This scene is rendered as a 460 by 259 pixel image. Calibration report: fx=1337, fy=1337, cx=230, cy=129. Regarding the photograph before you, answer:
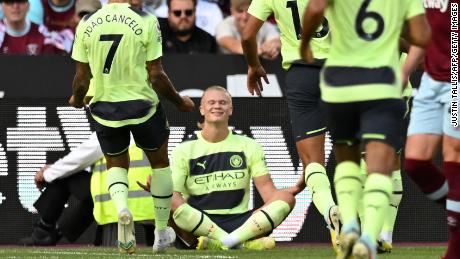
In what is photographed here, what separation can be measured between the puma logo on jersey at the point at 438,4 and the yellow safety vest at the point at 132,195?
3911 millimetres

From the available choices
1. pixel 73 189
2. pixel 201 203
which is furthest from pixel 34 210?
pixel 201 203

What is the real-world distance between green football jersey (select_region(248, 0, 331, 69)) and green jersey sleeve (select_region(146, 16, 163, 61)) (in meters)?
0.77

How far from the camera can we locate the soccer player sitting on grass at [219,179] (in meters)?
11.5

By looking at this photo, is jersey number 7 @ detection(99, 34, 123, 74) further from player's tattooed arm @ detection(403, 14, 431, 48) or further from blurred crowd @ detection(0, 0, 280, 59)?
blurred crowd @ detection(0, 0, 280, 59)

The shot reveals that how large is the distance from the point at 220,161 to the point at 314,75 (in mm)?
1870

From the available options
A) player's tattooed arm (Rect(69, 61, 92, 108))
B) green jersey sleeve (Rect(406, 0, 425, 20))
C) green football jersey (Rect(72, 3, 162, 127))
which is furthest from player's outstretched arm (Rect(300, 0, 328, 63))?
player's tattooed arm (Rect(69, 61, 92, 108))

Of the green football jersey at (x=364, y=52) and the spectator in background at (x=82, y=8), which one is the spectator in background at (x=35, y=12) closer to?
the spectator in background at (x=82, y=8)

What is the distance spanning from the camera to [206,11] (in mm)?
16141

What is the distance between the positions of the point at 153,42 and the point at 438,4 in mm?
2365

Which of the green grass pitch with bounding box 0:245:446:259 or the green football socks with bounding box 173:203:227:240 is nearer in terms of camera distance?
the green grass pitch with bounding box 0:245:446:259

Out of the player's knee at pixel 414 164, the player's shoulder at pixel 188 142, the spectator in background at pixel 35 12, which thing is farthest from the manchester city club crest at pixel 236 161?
the spectator in background at pixel 35 12

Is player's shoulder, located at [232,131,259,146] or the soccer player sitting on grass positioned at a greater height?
player's shoulder, located at [232,131,259,146]

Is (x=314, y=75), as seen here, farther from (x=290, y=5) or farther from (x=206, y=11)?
(x=206, y=11)

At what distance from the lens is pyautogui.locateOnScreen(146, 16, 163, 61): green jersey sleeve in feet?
33.6
